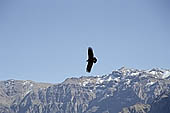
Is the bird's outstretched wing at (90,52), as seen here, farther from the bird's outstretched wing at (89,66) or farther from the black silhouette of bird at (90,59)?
the bird's outstretched wing at (89,66)

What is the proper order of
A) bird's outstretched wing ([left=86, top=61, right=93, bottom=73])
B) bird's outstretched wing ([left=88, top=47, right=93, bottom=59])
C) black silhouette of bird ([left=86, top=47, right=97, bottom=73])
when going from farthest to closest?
bird's outstretched wing ([left=86, top=61, right=93, bottom=73]) → black silhouette of bird ([left=86, top=47, right=97, bottom=73]) → bird's outstretched wing ([left=88, top=47, right=93, bottom=59])

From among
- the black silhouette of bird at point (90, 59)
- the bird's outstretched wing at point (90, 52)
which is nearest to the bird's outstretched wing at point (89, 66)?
the black silhouette of bird at point (90, 59)

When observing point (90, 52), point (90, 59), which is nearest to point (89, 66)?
point (90, 59)

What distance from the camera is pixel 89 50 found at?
32031 millimetres

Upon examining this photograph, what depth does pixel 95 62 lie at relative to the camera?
Result: 3300 cm

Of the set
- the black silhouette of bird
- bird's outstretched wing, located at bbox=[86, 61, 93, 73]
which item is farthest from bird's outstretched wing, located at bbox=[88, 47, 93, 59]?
bird's outstretched wing, located at bbox=[86, 61, 93, 73]

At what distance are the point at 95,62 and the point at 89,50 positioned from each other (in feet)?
4.63

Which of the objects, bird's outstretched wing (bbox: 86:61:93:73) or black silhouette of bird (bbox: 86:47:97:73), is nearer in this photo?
black silhouette of bird (bbox: 86:47:97:73)

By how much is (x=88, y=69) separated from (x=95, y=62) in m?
1.08

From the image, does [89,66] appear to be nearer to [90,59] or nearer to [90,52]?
[90,59]

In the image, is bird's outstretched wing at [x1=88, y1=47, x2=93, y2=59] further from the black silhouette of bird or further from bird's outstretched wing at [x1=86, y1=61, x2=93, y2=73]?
bird's outstretched wing at [x1=86, y1=61, x2=93, y2=73]

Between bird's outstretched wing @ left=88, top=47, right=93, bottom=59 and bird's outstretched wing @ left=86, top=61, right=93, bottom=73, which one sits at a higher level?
bird's outstretched wing @ left=88, top=47, right=93, bottom=59

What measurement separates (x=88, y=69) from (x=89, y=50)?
7.43ft

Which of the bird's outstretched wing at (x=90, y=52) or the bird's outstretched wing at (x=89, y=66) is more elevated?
the bird's outstretched wing at (x=90, y=52)
